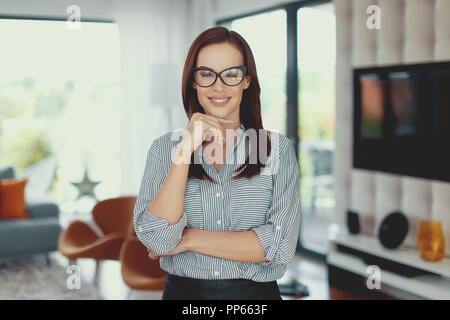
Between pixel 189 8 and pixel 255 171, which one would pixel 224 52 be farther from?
→ pixel 189 8

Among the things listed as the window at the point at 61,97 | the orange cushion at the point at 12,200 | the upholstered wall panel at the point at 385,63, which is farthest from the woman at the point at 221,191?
the window at the point at 61,97

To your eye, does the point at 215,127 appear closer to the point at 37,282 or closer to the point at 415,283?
the point at 415,283

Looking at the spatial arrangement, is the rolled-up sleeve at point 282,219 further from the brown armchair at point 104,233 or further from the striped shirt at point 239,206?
the brown armchair at point 104,233

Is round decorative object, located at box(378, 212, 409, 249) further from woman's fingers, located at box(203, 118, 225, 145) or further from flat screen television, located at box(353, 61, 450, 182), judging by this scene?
woman's fingers, located at box(203, 118, 225, 145)

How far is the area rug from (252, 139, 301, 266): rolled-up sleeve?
2.63 m

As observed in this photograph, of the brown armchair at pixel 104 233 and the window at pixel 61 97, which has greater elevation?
the window at pixel 61 97

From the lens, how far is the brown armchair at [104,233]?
135 inches

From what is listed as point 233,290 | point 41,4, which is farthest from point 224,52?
point 41,4

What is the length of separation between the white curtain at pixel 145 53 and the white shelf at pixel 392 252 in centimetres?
267

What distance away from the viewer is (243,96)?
1076 mm

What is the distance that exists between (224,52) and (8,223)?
3.68m

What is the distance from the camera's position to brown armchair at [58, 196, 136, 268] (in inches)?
135

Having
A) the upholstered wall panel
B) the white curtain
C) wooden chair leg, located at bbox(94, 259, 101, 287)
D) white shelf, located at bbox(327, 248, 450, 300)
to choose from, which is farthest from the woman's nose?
the white curtain

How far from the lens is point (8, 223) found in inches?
162
